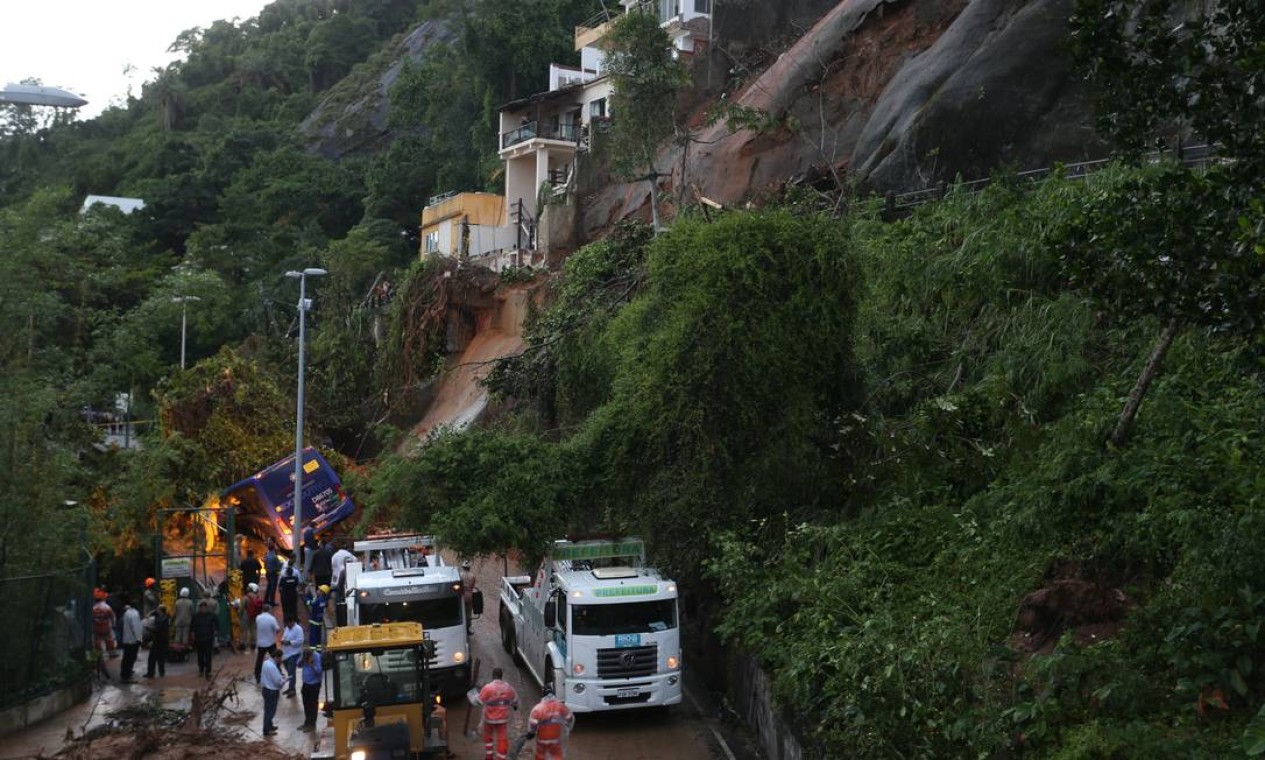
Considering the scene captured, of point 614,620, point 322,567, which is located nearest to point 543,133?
point 322,567

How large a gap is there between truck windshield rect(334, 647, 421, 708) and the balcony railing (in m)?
36.0

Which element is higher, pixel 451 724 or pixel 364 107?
pixel 364 107

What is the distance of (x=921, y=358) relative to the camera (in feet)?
70.5

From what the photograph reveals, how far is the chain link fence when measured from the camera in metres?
18.1

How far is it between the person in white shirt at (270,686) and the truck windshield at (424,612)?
1410 mm

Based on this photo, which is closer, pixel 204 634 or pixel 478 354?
pixel 204 634

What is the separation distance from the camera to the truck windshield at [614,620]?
17188mm

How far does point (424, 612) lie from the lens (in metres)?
18.6

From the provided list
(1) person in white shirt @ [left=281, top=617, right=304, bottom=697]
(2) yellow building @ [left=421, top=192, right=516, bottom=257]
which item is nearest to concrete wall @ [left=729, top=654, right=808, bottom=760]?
(1) person in white shirt @ [left=281, top=617, right=304, bottom=697]

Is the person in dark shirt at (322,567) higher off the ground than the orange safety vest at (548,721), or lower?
higher

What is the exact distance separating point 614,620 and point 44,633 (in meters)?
9.34

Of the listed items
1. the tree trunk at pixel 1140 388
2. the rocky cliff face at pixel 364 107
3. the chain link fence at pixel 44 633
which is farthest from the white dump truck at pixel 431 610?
the rocky cliff face at pixel 364 107

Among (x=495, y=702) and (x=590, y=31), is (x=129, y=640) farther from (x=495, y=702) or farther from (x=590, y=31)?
(x=590, y=31)

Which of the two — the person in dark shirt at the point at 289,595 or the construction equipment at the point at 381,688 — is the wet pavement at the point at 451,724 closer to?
the construction equipment at the point at 381,688
